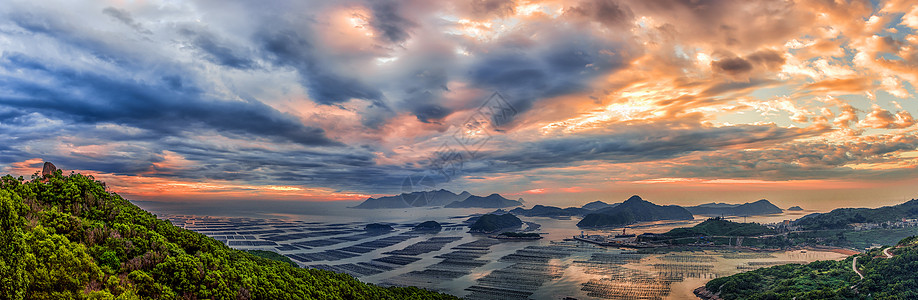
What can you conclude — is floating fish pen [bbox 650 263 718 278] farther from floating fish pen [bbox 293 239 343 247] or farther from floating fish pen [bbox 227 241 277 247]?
floating fish pen [bbox 227 241 277 247]

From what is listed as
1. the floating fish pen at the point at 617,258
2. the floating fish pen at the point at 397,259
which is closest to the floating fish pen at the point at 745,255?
the floating fish pen at the point at 617,258

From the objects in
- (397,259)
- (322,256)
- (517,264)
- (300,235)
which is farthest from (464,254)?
(300,235)

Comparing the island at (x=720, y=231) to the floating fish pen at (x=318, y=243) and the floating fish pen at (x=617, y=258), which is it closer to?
the floating fish pen at (x=617, y=258)

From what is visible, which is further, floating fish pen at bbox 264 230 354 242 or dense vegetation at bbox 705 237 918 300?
floating fish pen at bbox 264 230 354 242

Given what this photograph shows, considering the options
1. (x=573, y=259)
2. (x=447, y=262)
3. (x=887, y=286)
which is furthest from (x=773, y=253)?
(x=447, y=262)

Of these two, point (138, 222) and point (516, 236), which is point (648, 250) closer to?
point (516, 236)

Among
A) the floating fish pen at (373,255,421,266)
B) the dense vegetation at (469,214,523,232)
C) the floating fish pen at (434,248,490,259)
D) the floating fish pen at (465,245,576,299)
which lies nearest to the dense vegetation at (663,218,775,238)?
the floating fish pen at (465,245,576,299)

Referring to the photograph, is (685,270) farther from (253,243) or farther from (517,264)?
(253,243)
